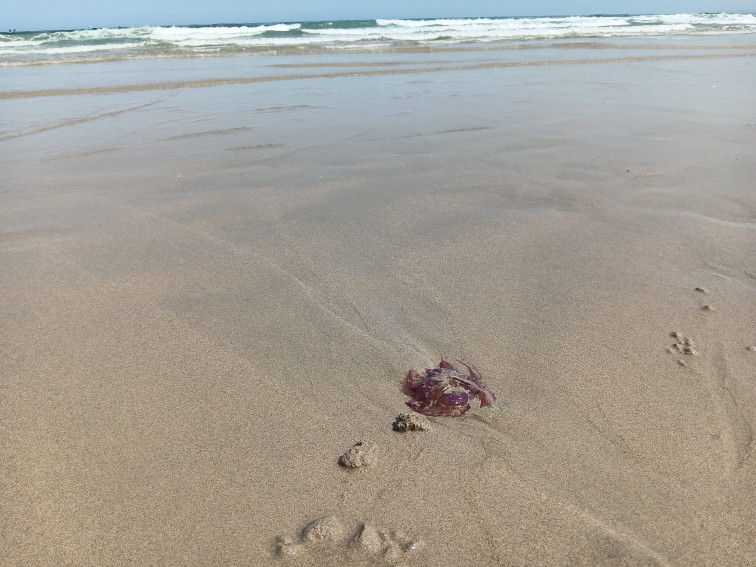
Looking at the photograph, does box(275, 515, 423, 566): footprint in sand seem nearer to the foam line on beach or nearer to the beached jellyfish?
the beached jellyfish

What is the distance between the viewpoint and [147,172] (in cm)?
481

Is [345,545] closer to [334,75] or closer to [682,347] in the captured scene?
[682,347]

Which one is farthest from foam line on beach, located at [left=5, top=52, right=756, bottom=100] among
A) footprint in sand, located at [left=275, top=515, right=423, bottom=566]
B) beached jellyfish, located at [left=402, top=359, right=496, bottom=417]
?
footprint in sand, located at [left=275, top=515, right=423, bottom=566]

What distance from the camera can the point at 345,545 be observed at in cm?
147

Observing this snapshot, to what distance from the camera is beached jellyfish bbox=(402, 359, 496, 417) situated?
6.43 ft

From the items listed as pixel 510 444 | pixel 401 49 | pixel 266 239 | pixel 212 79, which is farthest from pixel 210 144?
pixel 401 49

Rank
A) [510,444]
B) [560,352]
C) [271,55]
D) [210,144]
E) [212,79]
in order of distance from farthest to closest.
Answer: [271,55] → [212,79] → [210,144] → [560,352] → [510,444]

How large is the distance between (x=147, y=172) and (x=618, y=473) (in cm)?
421

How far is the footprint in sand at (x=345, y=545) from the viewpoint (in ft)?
4.70

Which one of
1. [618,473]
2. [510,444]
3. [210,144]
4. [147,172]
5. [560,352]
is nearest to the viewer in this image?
[618,473]

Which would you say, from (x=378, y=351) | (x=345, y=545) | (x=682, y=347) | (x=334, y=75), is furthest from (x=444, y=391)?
(x=334, y=75)

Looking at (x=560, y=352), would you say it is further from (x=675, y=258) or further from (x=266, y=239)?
(x=266, y=239)

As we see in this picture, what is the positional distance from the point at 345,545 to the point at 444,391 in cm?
68

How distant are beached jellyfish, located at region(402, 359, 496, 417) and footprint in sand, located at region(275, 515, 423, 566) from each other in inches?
20.4
